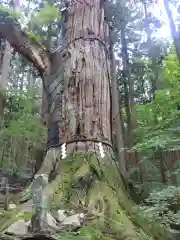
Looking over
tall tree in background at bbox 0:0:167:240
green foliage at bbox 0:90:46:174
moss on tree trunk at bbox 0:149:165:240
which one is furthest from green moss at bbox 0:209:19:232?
green foliage at bbox 0:90:46:174

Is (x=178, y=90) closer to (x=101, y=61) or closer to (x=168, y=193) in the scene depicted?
(x=101, y=61)

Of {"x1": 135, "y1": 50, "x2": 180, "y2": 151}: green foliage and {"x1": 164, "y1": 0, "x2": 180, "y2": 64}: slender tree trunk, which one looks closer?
{"x1": 135, "y1": 50, "x2": 180, "y2": 151}: green foliage

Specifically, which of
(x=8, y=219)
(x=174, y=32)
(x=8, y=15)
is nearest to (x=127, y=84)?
(x=8, y=15)

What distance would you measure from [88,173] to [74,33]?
3.21 meters

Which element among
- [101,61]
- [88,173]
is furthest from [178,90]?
[88,173]

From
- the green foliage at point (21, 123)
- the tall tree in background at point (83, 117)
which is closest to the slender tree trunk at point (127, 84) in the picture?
the green foliage at point (21, 123)

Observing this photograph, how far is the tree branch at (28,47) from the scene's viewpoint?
20.5 ft

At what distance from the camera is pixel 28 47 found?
6.30 meters

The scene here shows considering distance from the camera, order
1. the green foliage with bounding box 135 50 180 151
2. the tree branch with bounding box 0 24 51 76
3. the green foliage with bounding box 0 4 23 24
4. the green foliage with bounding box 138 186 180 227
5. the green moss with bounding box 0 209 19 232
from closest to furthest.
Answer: the green foliage with bounding box 138 186 180 227
the green moss with bounding box 0 209 19 232
the green foliage with bounding box 135 50 180 151
the tree branch with bounding box 0 24 51 76
the green foliage with bounding box 0 4 23 24

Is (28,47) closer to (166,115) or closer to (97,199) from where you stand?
(166,115)

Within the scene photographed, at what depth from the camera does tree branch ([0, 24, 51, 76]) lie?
6258 millimetres

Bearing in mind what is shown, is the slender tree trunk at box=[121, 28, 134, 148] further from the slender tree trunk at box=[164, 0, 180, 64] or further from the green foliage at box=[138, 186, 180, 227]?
the green foliage at box=[138, 186, 180, 227]

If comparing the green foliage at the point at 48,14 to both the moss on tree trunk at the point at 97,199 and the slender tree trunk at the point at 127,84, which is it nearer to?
the moss on tree trunk at the point at 97,199

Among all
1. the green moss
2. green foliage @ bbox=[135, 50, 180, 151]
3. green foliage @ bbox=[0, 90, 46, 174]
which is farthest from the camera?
green foliage @ bbox=[0, 90, 46, 174]
